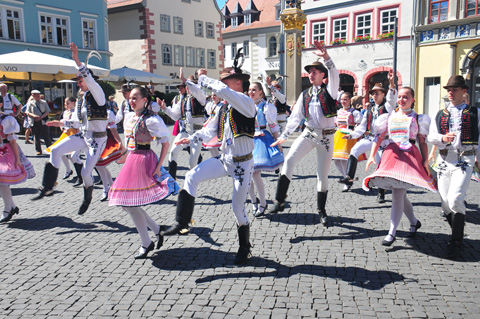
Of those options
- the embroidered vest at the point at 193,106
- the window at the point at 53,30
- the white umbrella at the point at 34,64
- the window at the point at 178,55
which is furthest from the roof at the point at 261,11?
the embroidered vest at the point at 193,106

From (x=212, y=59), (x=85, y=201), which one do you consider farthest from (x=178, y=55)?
(x=85, y=201)

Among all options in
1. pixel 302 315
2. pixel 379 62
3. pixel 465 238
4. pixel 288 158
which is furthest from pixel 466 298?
pixel 379 62

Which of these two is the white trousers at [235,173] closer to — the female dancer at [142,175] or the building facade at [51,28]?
the female dancer at [142,175]

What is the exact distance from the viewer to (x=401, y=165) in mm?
5371

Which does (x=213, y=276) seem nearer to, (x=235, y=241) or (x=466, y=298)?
(x=235, y=241)

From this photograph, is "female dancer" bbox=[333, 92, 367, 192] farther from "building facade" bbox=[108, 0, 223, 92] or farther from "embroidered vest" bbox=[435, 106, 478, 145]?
"building facade" bbox=[108, 0, 223, 92]

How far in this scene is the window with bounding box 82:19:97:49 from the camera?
Answer: 95.7 ft

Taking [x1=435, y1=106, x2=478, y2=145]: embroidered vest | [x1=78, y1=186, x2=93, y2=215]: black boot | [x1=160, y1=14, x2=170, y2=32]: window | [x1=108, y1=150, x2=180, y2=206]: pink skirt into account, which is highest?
[x1=160, y1=14, x2=170, y2=32]: window

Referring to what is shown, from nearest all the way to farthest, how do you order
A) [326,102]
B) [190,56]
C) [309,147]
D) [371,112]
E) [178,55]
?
[326,102] < [309,147] < [371,112] < [178,55] < [190,56]

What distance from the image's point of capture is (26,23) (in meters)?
25.8

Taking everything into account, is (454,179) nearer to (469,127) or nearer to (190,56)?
(469,127)

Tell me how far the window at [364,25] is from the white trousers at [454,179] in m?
27.8

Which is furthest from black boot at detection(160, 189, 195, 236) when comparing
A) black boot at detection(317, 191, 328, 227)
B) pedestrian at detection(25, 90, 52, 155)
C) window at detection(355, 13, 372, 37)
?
window at detection(355, 13, 372, 37)

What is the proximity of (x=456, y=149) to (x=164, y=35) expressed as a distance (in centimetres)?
3576
